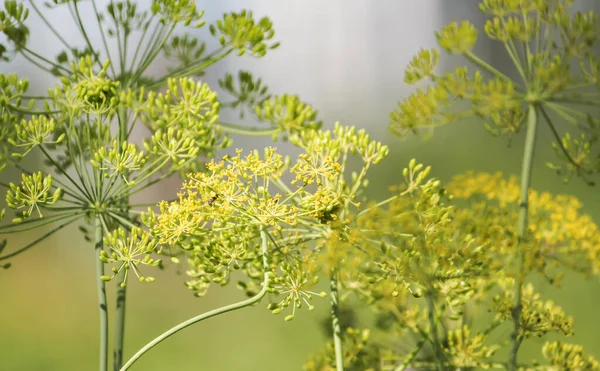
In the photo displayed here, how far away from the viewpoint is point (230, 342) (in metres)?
3.58

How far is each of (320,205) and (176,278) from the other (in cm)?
271

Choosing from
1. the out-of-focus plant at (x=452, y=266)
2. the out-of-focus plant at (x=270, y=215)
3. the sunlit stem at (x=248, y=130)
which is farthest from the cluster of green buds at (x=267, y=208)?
the sunlit stem at (x=248, y=130)

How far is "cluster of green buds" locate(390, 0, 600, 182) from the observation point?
5.71 feet

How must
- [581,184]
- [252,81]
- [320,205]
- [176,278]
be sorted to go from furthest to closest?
1. [581,184]
2. [176,278]
3. [252,81]
4. [320,205]

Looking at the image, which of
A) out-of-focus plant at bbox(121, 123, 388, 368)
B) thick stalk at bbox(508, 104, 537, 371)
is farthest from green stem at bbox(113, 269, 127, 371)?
thick stalk at bbox(508, 104, 537, 371)

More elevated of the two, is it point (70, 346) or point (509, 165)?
point (509, 165)

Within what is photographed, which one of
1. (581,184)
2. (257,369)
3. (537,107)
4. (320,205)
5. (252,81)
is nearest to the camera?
(320,205)

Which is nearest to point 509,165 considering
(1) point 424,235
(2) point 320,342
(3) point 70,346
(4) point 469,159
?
(4) point 469,159

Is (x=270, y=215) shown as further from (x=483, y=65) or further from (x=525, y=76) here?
(x=525, y=76)

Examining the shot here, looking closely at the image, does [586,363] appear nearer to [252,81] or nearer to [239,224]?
[239,224]

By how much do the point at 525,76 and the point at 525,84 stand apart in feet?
0.07

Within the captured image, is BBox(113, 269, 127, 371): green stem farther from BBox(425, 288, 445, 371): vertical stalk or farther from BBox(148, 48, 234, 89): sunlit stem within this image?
BBox(425, 288, 445, 371): vertical stalk

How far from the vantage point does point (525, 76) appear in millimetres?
1875

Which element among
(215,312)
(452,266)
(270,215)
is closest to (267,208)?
(270,215)
